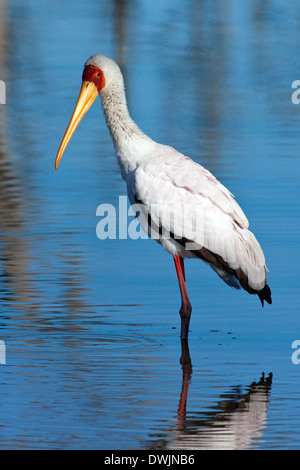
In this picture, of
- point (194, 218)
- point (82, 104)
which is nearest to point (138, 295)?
point (194, 218)

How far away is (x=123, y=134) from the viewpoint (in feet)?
33.6

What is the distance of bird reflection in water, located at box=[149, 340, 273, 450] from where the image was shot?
7188 millimetres

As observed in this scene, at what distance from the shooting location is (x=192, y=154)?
16656 millimetres

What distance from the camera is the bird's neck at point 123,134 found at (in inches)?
398

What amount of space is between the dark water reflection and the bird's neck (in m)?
1.04

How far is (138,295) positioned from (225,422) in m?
2.85

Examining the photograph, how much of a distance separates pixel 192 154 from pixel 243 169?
5.19ft

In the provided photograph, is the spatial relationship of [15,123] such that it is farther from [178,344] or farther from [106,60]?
[178,344]

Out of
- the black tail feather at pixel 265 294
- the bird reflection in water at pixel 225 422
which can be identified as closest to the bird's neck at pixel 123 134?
the black tail feather at pixel 265 294

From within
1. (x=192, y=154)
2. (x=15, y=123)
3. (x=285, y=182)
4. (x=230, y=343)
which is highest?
(x=15, y=123)

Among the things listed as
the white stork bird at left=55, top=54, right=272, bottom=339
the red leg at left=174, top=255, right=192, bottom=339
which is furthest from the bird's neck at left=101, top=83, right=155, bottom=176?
the red leg at left=174, top=255, right=192, bottom=339

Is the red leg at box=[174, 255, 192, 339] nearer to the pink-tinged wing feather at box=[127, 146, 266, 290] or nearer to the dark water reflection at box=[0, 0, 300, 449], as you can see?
the dark water reflection at box=[0, 0, 300, 449]

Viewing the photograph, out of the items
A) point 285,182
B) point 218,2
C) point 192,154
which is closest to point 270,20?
point 218,2

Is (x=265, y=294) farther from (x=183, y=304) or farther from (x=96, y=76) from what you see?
Result: (x=96, y=76)
